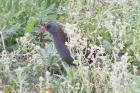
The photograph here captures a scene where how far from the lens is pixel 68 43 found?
3977 millimetres

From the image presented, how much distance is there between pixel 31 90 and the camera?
4.32 m

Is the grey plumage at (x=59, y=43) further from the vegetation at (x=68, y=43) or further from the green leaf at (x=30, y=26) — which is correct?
the green leaf at (x=30, y=26)

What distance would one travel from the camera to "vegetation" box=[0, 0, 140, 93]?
4.03 meters

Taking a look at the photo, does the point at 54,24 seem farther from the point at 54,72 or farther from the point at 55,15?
the point at 55,15

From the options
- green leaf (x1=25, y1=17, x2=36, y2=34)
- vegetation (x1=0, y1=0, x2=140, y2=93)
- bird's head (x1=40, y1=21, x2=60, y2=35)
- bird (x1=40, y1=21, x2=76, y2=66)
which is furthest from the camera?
green leaf (x1=25, y1=17, x2=36, y2=34)

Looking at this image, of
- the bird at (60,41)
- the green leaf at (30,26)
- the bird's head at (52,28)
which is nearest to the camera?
the bird at (60,41)

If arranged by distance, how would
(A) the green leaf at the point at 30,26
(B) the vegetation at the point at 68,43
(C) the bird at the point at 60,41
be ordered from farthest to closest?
1. (A) the green leaf at the point at 30,26
2. (C) the bird at the point at 60,41
3. (B) the vegetation at the point at 68,43

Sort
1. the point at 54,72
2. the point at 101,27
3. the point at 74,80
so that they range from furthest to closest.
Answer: the point at 101,27
the point at 54,72
the point at 74,80

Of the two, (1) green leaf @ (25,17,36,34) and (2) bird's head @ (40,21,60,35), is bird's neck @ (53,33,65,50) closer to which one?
(2) bird's head @ (40,21,60,35)

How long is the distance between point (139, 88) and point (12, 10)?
2.08 meters

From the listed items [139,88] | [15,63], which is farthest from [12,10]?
[139,88]

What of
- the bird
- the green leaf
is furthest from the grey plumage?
the green leaf

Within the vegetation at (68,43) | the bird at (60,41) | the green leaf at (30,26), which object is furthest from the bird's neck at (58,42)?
the green leaf at (30,26)

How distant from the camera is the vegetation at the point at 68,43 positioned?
403cm
